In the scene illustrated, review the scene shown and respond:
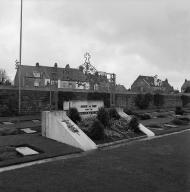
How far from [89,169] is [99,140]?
13.9ft

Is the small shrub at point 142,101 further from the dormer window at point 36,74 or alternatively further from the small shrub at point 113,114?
the dormer window at point 36,74

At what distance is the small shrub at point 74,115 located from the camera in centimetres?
1221

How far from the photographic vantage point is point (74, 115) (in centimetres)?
1226

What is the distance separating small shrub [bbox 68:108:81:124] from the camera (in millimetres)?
12211

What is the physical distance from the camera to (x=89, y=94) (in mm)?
25531

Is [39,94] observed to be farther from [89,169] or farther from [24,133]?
[89,169]

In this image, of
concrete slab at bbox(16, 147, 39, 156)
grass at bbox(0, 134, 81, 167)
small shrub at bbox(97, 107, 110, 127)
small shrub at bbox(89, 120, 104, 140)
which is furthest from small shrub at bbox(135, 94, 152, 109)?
concrete slab at bbox(16, 147, 39, 156)

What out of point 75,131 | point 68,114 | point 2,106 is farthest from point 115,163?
point 2,106

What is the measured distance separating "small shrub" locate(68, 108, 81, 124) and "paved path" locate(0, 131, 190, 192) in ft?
10.5

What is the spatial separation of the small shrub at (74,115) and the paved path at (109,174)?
10.5ft

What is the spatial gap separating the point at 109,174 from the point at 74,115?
588 cm

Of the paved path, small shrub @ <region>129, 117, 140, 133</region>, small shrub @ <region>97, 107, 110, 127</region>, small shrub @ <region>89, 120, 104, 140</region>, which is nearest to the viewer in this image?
the paved path

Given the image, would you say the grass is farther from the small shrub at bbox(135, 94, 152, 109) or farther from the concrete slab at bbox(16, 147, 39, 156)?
the small shrub at bbox(135, 94, 152, 109)

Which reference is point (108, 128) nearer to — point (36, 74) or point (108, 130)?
point (108, 130)
